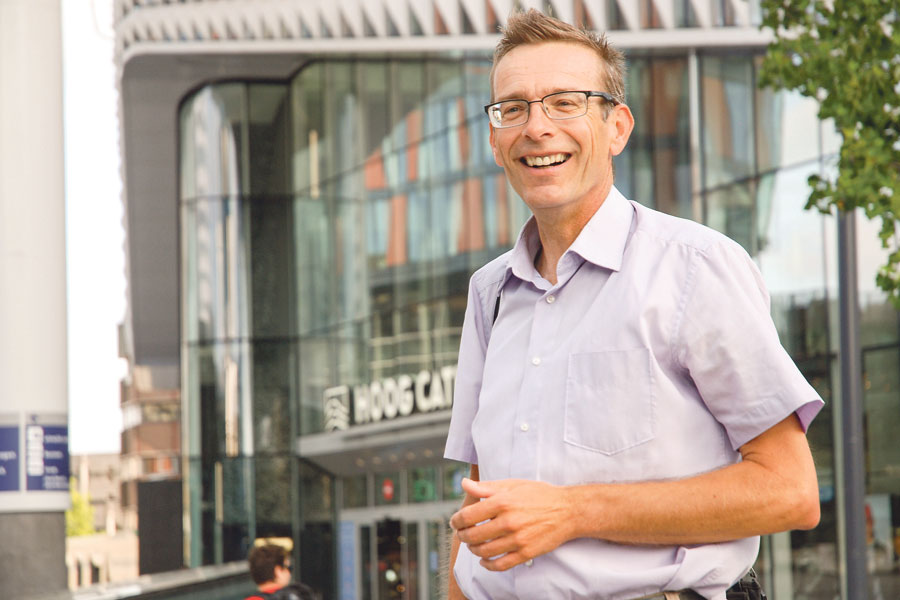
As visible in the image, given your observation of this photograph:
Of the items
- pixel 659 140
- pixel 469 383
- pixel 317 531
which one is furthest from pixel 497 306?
pixel 317 531

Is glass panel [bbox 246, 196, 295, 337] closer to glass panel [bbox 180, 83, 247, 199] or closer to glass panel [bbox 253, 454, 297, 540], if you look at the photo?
glass panel [bbox 180, 83, 247, 199]

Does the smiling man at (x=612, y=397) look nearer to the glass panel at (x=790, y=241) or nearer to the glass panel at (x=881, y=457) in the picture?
the glass panel at (x=881, y=457)

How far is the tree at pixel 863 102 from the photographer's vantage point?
27.6 feet

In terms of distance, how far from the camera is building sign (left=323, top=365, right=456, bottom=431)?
25891 millimetres

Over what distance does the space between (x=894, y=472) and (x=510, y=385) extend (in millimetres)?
17949

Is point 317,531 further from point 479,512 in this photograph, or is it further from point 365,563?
point 479,512

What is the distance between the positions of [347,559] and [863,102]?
22.7 meters

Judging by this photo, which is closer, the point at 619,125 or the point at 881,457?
the point at 619,125

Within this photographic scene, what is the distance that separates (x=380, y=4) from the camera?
26.5 meters

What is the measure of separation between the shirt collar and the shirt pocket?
168mm

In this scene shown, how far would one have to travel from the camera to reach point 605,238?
220 centimetres

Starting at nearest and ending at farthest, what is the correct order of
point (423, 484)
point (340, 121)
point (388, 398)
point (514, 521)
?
point (514, 521)
point (388, 398)
point (423, 484)
point (340, 121)

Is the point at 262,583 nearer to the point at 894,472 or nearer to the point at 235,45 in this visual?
the point at 894,472

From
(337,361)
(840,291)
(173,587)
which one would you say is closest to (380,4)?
(337,361)
